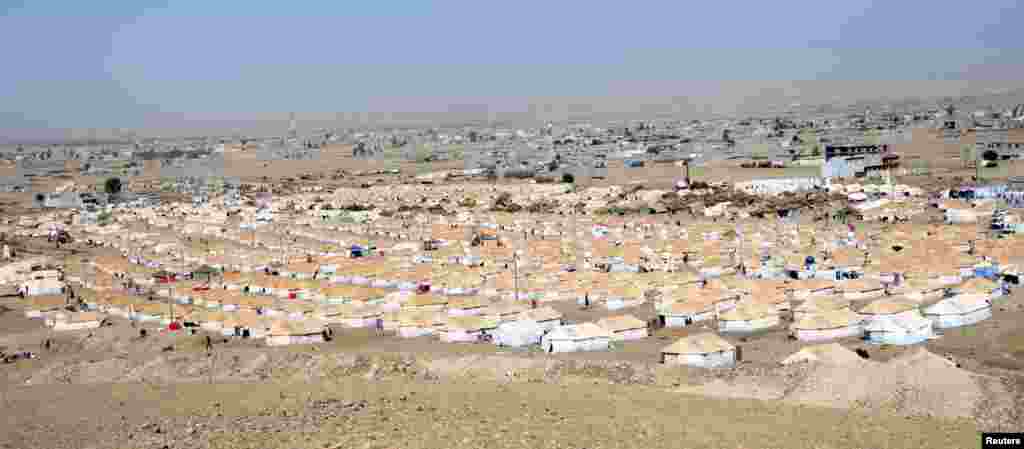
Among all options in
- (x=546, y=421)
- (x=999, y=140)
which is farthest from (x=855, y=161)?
(x=546, y=421)

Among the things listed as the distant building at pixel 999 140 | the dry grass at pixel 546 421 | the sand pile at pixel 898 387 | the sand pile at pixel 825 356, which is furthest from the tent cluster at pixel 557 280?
the distant building at pixel 999 140

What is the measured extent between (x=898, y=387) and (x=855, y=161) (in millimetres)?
68840

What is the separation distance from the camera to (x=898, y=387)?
21.5 meters

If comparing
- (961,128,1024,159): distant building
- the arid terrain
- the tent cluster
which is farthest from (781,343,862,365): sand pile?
(961,128,1024,159): distant building

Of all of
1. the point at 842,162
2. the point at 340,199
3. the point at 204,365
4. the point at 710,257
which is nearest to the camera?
the point at 204,365

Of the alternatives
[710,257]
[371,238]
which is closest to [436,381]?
[710,257]

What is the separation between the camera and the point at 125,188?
12169cm

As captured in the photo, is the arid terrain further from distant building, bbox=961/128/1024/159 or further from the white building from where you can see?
Result: distant building, bbox=961/128/1024/159

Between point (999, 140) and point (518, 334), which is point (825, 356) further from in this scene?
point (999, 140)

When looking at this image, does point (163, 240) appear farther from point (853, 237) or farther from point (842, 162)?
point (842, 162)

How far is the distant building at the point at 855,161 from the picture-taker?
8500cm

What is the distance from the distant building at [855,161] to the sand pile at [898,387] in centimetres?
6430

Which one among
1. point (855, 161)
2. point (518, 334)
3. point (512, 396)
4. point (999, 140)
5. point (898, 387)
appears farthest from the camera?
point (999, 140)

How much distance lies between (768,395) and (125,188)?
371 feet
